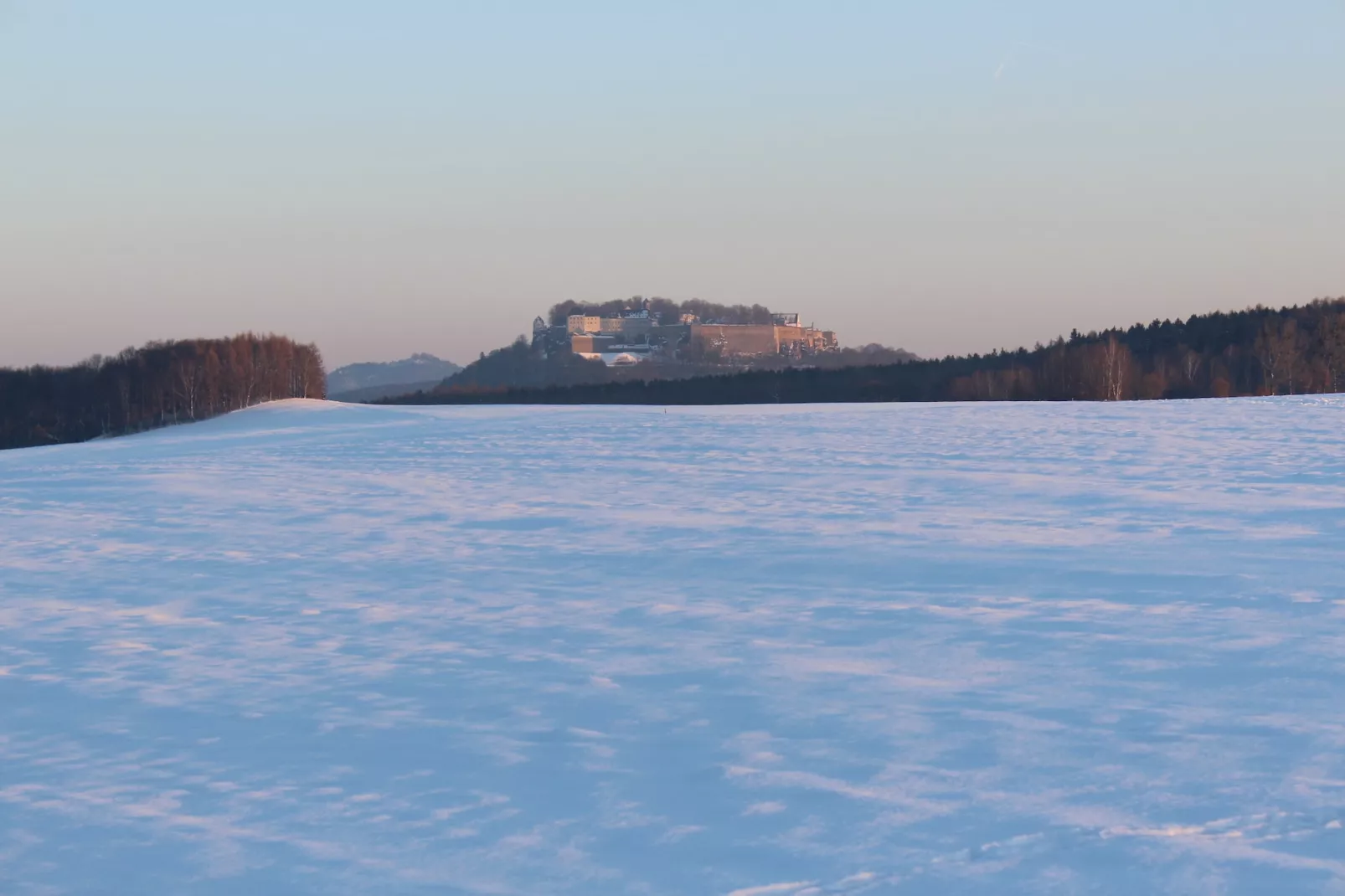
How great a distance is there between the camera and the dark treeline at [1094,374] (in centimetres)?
6650

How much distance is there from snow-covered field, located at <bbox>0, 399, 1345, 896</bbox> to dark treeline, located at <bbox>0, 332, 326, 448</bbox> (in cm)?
4765

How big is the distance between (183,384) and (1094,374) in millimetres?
49349

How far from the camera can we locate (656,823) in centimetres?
430

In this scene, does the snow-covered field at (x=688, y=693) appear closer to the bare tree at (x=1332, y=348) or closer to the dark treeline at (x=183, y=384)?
the dark treeline at (x=183, y=384)

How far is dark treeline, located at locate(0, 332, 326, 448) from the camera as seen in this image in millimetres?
58500

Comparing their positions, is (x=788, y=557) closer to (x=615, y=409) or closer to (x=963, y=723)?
(x=963, y=723)

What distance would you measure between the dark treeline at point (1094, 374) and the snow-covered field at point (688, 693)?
52626mm

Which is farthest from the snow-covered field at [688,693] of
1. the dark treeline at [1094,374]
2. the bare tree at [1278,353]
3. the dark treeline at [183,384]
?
the bare tree at [1278,353]

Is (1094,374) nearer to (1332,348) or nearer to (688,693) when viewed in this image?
(1332,348)

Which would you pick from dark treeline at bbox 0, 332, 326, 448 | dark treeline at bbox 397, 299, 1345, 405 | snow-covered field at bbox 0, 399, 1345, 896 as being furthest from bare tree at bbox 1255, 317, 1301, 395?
snow-covered field at bbox 0, 399, 1345, 896

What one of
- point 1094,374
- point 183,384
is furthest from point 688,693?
point 1094,374

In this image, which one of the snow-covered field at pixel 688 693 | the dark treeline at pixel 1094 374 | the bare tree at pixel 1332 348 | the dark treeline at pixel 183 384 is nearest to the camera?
the snow-covered field at pixel 688 693

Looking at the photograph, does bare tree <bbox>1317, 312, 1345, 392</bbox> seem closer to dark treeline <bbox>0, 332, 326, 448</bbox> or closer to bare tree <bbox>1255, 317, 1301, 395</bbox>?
bare tree <bbox>1255, 317, 1301, 395</bbox>

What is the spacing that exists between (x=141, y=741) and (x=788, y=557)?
17.1ft
